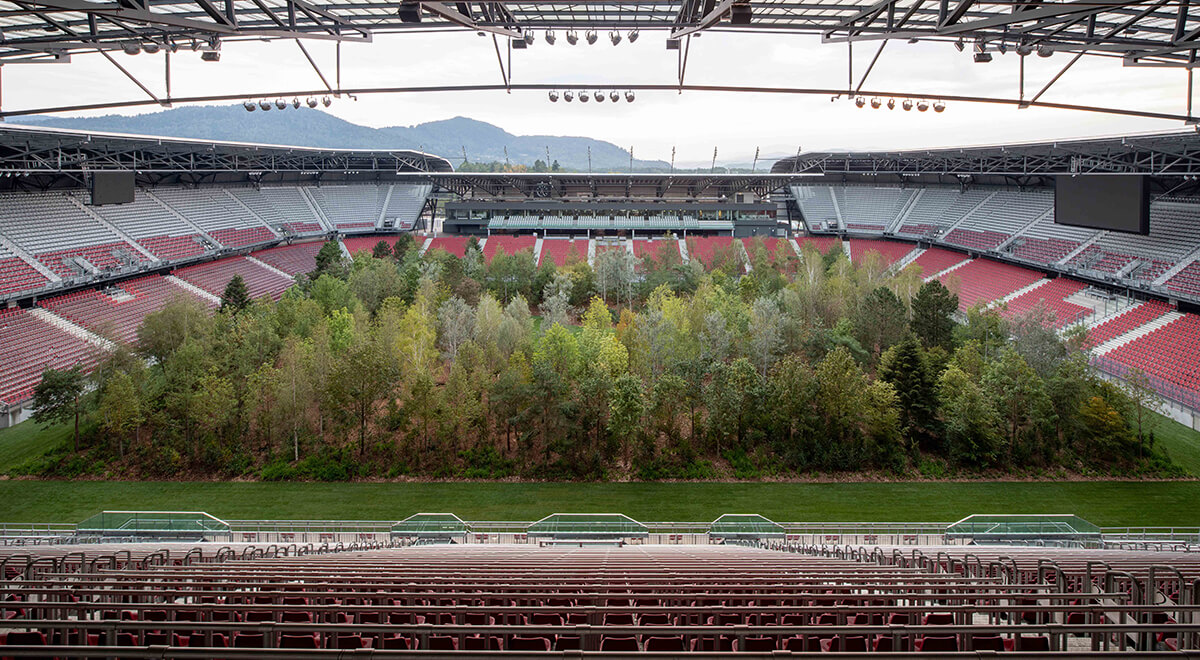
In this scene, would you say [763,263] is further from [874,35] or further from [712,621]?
[712,621]

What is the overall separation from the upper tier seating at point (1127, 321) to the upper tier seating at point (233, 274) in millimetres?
48784

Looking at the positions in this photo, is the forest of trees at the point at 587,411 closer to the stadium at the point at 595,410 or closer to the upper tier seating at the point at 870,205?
the stadium at the point at 595,410

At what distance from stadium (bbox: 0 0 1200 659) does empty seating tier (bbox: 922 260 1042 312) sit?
37 cm

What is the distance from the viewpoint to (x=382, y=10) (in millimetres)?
13367

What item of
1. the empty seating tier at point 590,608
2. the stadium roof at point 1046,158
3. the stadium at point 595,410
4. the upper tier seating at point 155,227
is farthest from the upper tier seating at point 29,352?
the stadium roof at point 1046,158

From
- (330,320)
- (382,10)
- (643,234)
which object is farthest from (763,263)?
(382,10)

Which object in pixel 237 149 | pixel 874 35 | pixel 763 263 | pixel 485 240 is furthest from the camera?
pixel 485 240

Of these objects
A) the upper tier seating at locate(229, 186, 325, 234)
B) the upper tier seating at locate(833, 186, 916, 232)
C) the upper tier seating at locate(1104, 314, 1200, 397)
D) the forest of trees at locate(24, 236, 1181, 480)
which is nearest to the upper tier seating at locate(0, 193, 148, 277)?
the forest of trees at locate(24, 236, 1181, 480)

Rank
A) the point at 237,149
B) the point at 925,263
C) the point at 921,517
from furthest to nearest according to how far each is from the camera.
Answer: the point at 925,263
the point at 237,149
the point at 921,517

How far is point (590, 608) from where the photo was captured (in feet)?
15.0

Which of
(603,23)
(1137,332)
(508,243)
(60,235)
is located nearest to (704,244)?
(508,243)

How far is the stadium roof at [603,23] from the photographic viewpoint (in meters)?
11.6

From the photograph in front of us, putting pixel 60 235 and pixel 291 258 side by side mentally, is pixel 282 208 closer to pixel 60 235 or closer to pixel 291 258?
pixel 291 258

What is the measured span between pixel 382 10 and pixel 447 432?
14402 millimetres
